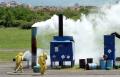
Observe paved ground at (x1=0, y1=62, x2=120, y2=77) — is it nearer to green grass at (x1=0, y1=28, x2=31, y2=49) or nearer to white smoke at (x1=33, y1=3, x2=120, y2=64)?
white smoke at (x1=33, y1=3, x2=120, y2=64)

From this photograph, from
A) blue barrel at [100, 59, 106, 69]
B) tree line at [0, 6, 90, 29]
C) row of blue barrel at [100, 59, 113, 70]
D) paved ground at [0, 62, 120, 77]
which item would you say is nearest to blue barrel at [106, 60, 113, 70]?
row of blue barrel at [100, 59, 113, 70]

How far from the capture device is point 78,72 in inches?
1313

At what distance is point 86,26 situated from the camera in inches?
1645

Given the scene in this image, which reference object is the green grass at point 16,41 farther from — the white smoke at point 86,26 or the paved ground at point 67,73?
the paved ground at point 67,73

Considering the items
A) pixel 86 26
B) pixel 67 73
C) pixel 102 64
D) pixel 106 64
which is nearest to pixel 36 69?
pixel 67 73

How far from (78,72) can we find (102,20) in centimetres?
895

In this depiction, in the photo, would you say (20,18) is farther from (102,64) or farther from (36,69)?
(36,69)

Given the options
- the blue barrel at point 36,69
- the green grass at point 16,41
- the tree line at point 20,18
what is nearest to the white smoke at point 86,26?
the blue barrel at point 36,69

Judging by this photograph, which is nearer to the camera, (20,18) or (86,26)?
(86,26)

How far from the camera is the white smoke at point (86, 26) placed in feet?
132

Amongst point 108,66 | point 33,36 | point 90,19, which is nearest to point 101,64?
point 108,66

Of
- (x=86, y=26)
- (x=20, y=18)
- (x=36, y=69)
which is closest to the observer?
(x=36, y=69)

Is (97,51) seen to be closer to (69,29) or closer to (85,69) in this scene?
(69,29)

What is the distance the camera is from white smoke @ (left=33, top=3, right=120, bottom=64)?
4011cm
